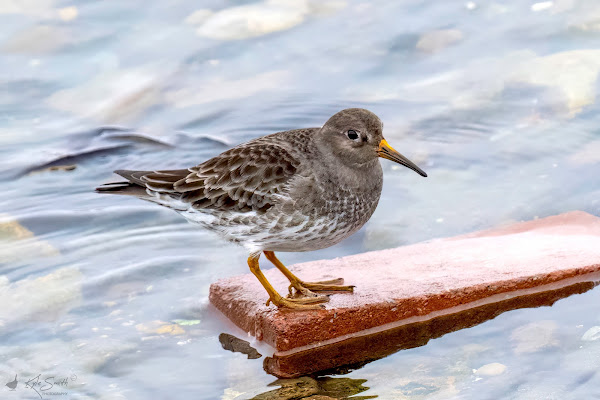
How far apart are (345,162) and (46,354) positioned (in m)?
2.72

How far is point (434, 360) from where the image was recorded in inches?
234

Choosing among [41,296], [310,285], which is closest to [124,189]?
A: [41,296]

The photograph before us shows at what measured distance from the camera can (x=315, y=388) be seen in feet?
18.8

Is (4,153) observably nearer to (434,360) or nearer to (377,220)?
(377,220)

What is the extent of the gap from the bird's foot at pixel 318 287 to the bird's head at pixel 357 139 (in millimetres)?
1031

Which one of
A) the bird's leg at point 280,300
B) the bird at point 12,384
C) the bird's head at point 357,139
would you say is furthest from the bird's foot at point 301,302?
the bird at point 12,384

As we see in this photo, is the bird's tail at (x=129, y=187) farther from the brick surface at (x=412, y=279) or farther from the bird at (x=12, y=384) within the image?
the bird at (x=12, y=384)

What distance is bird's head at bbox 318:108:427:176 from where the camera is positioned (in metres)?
6.36

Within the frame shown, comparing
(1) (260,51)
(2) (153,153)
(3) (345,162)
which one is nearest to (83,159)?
(2) (153,153)

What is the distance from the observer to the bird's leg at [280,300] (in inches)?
252

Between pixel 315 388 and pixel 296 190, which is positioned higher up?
pixel 296 190

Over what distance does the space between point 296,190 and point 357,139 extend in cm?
65
